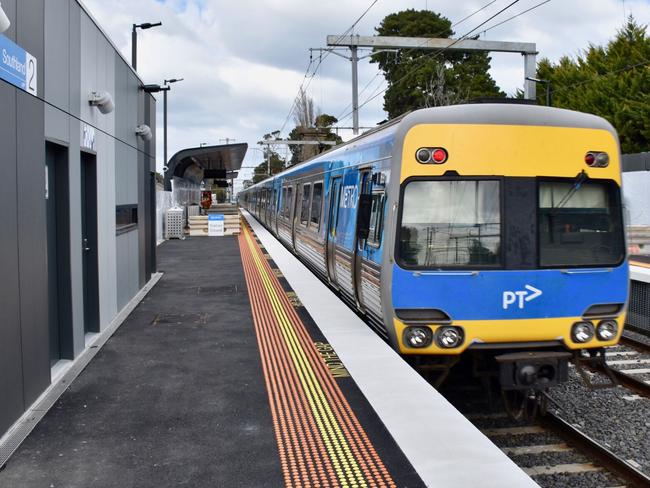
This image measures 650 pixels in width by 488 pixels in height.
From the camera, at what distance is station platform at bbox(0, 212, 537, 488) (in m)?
4.11

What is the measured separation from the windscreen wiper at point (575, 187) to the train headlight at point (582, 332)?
3.67 feet

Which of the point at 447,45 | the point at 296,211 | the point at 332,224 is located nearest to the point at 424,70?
the point at 447,45

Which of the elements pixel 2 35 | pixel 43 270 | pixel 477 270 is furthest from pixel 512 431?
pixel 2 35

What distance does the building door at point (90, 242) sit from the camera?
797 cm

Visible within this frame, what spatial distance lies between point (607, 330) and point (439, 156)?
2.29 metres

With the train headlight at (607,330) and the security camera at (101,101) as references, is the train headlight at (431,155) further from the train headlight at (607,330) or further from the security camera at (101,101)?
the security camera at (101,101)

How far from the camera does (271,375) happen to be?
6270 mm

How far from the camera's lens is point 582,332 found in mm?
5836

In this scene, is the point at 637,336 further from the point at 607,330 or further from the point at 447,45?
the point at 447,45

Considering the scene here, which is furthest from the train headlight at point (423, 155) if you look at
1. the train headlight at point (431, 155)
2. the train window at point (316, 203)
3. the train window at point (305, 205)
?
the train window at point (305, 205)

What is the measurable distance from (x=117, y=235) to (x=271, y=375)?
170 inches

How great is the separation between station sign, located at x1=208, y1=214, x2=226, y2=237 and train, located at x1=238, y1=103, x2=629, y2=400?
2073 centimetres

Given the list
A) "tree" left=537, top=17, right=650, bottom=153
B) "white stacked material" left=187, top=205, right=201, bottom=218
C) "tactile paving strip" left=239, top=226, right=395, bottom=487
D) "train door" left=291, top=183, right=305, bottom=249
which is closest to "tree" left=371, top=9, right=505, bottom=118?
"tree" left=537, top=17, right=650, bottom=153

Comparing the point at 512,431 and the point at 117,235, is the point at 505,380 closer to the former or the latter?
the point at 512,431
